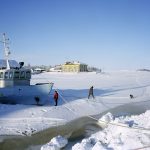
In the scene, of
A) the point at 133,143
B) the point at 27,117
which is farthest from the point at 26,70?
the point at 133,143

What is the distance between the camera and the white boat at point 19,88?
81.8ft

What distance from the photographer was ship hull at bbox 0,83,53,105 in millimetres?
24828

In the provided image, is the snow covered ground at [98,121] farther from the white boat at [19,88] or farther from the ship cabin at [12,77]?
the ship cabin at [12,77]

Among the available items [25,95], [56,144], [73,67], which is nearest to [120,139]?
[56,144]

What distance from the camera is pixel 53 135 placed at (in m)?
15.8

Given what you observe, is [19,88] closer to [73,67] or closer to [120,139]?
[120,139]

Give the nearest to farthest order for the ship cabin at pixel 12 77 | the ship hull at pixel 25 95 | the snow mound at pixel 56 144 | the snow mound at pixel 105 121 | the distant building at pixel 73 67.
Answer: the snow mound at pixel 56 144 → the snow mound at pixel 105 121 → the ship hull at pixel 25 95 → the ship cabin at pixel 12 77 → the distant building at pixel 73 67

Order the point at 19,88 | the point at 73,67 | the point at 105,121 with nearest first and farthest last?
1. the point at 105,121
2. the point at 19,88
3. the point at 73,67

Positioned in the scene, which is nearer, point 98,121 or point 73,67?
point 98,121

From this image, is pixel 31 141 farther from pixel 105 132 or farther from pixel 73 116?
pixel 73 116

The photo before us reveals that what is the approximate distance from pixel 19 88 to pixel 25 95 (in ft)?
2.66

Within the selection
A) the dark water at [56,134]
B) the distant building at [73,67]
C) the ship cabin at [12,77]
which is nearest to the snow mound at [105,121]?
the dark water at [56,134]

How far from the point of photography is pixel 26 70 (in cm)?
2747

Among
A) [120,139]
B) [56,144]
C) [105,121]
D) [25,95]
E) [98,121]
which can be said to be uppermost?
[25,95]
